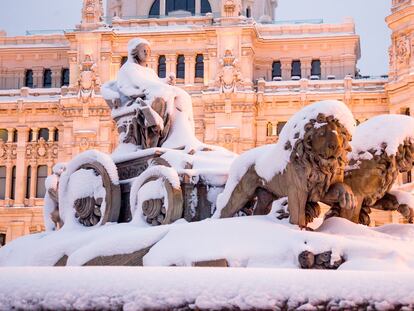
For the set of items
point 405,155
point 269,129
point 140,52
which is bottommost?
point 405,155

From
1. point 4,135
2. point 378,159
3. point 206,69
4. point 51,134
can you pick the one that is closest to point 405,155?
point 378,159

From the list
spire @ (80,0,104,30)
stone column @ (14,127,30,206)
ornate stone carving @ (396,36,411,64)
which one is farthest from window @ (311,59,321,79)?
stone column @ (14,127,30,206)

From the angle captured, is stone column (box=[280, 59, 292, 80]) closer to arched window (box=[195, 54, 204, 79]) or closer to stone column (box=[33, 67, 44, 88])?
arched window (box=[195, 54, 204, 79])

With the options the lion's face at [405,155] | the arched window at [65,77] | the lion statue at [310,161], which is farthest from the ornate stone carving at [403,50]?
the lion statue at [310,161]

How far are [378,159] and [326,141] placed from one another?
114cm

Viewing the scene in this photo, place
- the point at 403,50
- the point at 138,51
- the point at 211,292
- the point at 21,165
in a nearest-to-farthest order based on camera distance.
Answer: the point at 211,292
the point at 138,51
the point at 403,50
the point at 21,165

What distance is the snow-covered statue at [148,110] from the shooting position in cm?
1230

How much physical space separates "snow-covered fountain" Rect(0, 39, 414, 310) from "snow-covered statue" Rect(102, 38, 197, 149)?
0.02m

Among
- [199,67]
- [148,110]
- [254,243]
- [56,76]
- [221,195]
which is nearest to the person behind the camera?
[254,243]

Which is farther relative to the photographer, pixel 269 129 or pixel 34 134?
pixel 34 134

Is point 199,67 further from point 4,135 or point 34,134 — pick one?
point 4,135

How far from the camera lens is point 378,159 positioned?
10.3 meters

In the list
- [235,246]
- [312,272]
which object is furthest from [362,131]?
[312,272]

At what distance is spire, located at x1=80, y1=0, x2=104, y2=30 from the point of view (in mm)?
49031
